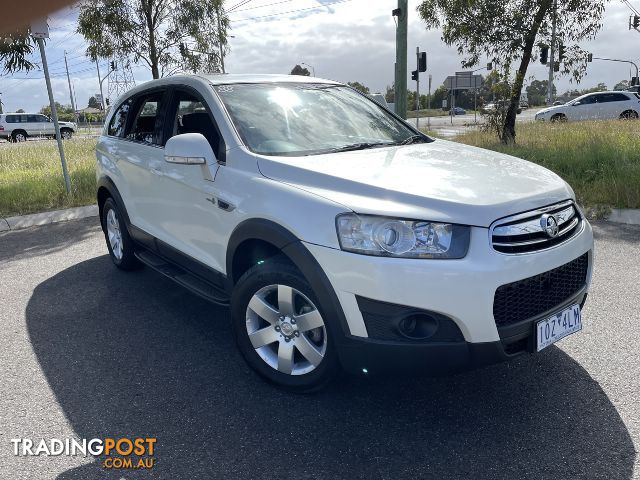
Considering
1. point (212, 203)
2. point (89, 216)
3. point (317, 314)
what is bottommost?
point (89, 216)

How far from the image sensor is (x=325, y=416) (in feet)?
8.86

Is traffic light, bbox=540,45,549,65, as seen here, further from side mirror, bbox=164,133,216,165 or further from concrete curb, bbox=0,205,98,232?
side mirror, bbox=164,133,216,165

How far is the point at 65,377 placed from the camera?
315 centimetres

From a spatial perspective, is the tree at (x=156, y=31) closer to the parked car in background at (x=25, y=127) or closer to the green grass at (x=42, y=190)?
the green grass at (x=42, y=190)

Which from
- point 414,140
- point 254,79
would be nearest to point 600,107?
point 414,140

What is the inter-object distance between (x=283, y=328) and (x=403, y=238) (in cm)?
86

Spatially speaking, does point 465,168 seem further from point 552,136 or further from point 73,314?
point 552,136

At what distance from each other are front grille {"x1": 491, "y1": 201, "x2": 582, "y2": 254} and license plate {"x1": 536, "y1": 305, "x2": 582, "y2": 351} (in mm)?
338

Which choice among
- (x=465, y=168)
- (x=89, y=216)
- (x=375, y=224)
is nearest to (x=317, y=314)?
(x=375, y=224)

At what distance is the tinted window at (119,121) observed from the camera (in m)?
4.85

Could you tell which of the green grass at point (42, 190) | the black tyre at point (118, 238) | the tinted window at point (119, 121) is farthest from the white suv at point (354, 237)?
the green grass at point (42, 190)

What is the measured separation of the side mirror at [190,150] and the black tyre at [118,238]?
1.76 meters

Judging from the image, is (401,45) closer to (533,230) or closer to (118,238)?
(118,238)

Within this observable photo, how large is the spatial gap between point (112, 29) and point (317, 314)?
10.4 m
